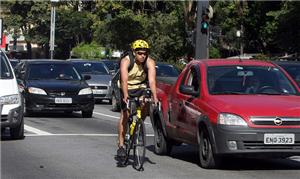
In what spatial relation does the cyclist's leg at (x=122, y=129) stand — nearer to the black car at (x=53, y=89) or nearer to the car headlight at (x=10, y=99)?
the car headlight at (x=10, y=99)

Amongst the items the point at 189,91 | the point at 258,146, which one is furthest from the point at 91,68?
the point at 258,146

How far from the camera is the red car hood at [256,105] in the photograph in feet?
34.1

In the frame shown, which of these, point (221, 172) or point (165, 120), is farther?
point (165, 120)

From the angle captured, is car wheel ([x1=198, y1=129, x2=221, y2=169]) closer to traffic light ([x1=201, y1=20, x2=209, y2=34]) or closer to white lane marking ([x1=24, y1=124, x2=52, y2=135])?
white lane marking ([x1=24, y1=124, x2=52, y2=135])

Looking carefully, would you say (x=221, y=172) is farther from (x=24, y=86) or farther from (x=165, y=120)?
(x=24, y=86)

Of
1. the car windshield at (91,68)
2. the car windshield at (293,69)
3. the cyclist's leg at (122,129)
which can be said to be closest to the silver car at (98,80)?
the car windshield at (91,68)

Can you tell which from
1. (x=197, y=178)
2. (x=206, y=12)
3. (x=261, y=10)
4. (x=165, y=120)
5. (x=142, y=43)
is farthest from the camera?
(x=261, y=10)

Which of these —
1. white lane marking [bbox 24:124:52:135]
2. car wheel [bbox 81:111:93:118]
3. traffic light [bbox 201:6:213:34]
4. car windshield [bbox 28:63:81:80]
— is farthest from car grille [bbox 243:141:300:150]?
traffic light [bbox 201:6:213:34]

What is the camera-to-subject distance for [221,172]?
34.8ft

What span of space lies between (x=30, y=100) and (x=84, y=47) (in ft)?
171

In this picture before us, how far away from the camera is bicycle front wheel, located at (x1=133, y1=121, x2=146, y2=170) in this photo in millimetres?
10727

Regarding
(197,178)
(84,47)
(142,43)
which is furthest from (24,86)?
(84,47)

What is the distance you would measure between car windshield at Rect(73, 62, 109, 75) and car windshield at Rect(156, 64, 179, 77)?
609cm

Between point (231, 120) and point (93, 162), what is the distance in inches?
92.3
